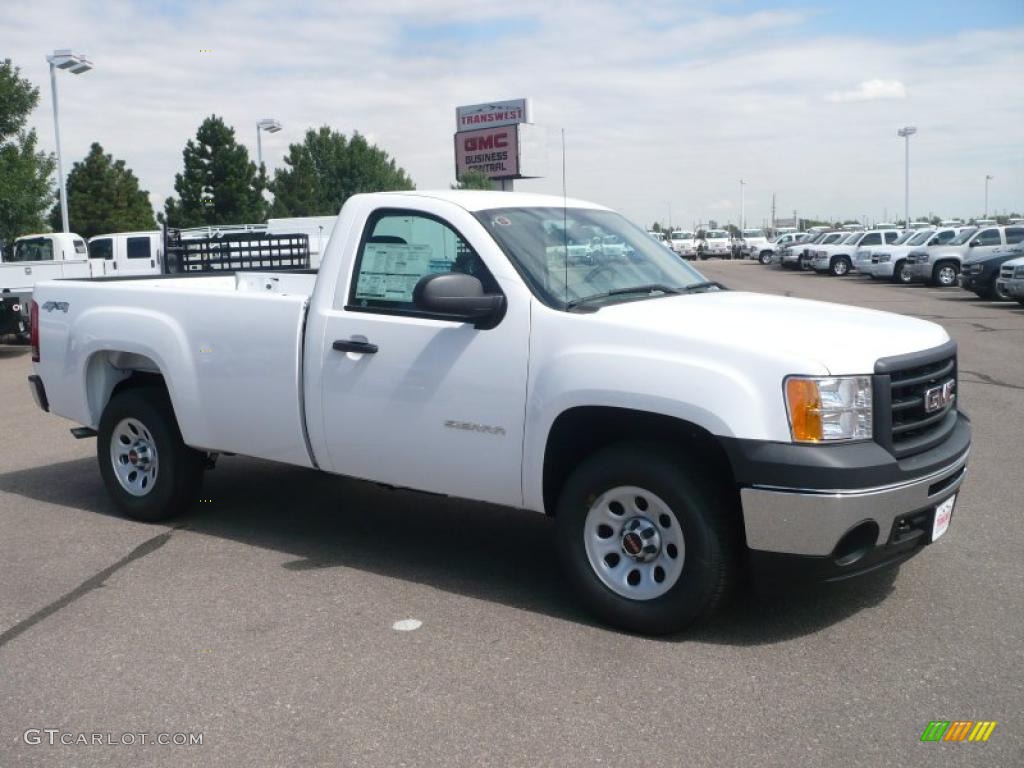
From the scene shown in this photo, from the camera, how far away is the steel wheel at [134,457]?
682 cm

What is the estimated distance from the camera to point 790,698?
4.14 meters

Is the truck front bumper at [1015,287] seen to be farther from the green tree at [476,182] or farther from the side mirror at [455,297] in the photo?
the side mirror at [455,297]

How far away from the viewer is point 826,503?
14.1 feet

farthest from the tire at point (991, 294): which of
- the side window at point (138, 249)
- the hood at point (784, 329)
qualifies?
the hood at point (784, 329)

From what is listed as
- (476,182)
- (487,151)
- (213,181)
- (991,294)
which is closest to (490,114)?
(487,151)

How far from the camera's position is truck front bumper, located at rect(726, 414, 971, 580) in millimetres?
4293

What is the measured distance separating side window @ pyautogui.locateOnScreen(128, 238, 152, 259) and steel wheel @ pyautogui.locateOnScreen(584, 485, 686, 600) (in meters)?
23.9

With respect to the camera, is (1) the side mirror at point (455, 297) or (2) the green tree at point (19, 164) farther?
(2) the green tree at point (19, 164)

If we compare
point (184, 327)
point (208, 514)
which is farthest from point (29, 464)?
point (184, 327)

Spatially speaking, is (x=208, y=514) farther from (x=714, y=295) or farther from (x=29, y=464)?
(x=714, y=295)

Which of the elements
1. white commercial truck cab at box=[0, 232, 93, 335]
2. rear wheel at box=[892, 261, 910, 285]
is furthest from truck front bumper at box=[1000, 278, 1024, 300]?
white commercial truck cab at box=[0, 232, 93, 335]

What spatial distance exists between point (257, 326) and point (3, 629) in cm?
200

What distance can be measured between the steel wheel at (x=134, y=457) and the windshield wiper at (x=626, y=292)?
314cm

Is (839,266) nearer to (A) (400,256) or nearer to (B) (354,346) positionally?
(A) (400,256)
